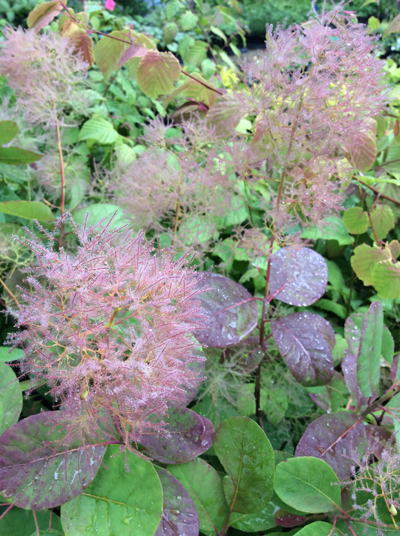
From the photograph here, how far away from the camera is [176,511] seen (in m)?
0.50

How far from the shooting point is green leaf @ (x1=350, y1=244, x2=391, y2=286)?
2.77 ft

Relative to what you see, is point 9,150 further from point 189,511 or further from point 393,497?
point 393,497

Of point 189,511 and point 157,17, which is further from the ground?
point 157,17

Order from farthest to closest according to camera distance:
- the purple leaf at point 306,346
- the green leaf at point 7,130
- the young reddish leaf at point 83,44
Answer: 1. the young reddish leaf at point 83,44
2. the green leaf at point 7,130
3. the purple leaf at point 306,346

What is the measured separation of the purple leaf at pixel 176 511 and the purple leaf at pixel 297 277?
1.18ft

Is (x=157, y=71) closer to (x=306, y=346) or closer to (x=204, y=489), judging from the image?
(x=306, y=346)

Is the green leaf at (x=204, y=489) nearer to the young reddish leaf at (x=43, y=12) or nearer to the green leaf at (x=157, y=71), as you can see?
the green leaf at (x=157, y=71)

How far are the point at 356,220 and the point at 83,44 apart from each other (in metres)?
0.81

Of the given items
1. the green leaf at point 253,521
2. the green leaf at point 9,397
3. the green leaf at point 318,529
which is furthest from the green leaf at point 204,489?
the green leaf at point 9,397

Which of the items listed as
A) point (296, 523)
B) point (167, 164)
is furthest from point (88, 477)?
point (167, 164)

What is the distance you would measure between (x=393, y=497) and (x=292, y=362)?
233 mm

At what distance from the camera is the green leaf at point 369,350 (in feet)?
1.90

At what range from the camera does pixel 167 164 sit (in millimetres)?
833

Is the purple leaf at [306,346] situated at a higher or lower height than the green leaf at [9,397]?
lower
